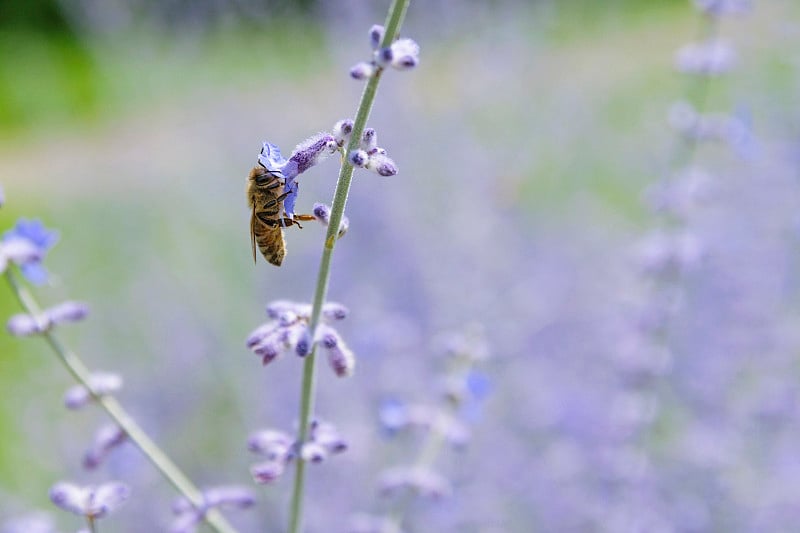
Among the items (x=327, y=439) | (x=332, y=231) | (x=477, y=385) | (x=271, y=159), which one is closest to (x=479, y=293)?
(x=477, y=385)

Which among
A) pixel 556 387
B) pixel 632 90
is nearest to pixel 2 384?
pixel 556 387

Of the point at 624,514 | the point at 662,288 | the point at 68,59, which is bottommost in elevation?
the point at 624,514

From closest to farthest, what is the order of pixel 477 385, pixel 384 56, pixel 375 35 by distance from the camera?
pixel 384 56
pixel 375 35
pixel 477 385

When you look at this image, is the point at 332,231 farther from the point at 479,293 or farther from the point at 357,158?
the point at 479,293

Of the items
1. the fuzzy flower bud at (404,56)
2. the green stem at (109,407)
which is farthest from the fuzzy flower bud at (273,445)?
the fuzzy flower bud at (404,56)

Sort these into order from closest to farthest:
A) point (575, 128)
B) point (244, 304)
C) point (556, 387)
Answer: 1. point (556, 387)
2. point (244, 304)
3. point (575, 128)

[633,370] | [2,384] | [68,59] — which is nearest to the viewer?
[633,370]

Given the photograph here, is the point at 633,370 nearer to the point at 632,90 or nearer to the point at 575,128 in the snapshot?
the point at 575,128

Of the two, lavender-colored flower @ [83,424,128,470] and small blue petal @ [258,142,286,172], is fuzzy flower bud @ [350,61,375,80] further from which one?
lavender-colored flower @ [83,424,128,470]
